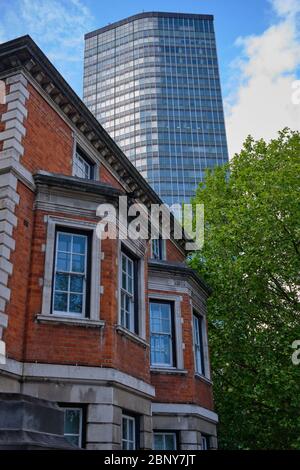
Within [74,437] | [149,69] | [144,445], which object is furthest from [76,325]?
[149,69]

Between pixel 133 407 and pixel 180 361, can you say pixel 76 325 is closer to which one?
pixel 133 407

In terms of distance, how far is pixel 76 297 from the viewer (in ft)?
32.0

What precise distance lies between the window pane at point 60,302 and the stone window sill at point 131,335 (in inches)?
47.5

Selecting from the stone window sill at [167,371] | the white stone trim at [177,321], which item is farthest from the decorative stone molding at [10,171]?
the stone window sill at [167,371]

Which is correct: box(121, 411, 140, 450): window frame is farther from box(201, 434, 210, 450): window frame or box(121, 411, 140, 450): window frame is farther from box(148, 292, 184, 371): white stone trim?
box(201, 434, 210, 450): window frame

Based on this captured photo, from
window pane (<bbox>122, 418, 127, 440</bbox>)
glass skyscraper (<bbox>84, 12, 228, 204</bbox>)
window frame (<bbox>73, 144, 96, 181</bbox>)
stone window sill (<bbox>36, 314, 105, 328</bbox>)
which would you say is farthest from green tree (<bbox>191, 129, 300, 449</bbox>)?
glass skyscraper (<bbox>84, 12, 228, 204</bbox>)

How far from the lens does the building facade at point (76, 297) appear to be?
8.75 metres

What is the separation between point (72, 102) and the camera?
38.8 ft

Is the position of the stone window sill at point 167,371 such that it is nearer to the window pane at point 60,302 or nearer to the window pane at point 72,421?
the window pane at point 72,421

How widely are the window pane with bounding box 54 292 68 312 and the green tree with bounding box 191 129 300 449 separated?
9.39 meters

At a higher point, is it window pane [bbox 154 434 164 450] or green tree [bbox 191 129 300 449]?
green tree [bbox 191 129 300 449]

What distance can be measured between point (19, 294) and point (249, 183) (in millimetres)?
13404

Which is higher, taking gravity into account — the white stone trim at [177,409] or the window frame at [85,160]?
the window frame at [85,160]

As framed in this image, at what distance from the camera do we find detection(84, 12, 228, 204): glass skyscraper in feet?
350
